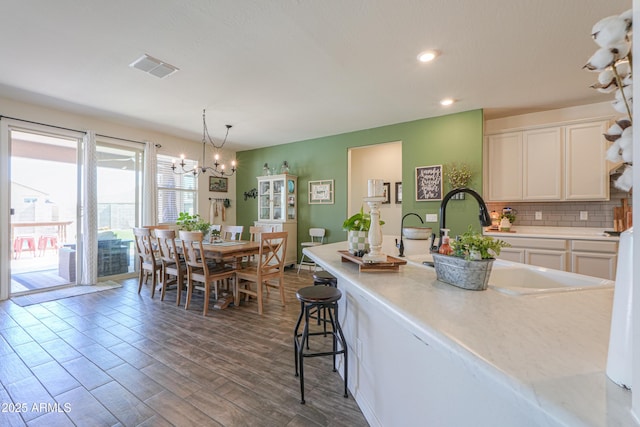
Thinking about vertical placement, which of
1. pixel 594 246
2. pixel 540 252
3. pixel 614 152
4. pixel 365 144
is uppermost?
pixel 365 144

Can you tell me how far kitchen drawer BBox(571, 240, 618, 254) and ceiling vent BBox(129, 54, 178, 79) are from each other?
4875 mm

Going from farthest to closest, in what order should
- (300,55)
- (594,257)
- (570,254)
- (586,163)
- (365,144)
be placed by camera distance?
(365,144), (586,163), (570,254), (594,257), (300,55)

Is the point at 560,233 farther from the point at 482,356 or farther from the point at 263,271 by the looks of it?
the point at 482,356

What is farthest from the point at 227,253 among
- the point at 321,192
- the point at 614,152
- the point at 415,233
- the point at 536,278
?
the point at 614,152

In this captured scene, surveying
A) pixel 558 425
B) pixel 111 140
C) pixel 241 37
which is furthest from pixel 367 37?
pixel 111 140

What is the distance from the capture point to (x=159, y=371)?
2062 millimetres

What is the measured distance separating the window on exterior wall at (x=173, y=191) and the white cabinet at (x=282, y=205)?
4.59 ft

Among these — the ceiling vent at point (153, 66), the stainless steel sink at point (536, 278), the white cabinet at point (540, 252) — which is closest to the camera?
the stainless steel sink at point (536, 278)

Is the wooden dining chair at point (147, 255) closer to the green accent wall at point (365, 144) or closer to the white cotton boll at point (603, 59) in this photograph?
the green accent wall at point (365, 144)

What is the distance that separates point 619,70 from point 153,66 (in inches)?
129

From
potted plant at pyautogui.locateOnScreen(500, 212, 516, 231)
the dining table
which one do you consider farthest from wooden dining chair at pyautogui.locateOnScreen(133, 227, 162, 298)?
potted plant at pyautogui.locateOnScreen(500, 212, 516, 231)

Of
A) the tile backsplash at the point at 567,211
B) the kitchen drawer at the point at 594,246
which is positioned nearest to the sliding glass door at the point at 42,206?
the tile backsplash at the point at 567,211

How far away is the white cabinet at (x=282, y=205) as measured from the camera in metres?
5.49

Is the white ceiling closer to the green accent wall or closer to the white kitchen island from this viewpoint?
the green accent wall
